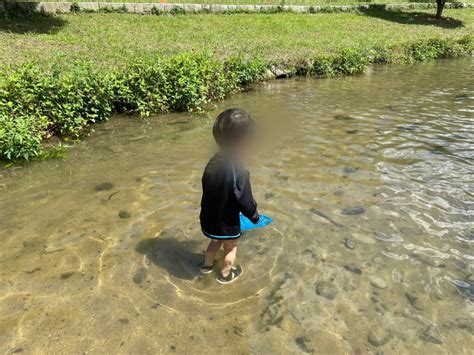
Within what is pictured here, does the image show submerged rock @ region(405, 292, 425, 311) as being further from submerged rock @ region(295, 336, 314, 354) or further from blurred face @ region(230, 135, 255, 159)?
blurred face @ region(230, 135, 255, 159)

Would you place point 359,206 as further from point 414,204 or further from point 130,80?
point 130,80

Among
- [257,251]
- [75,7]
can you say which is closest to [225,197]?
[257,251]

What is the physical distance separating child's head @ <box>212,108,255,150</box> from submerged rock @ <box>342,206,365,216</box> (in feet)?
7.82

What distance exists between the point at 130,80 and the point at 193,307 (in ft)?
23.3

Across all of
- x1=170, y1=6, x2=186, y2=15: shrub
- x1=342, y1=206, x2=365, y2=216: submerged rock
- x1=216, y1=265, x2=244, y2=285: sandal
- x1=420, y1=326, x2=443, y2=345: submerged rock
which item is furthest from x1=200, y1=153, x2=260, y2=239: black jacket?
x1=170, y1=6, x2=186, y2=15: shrub

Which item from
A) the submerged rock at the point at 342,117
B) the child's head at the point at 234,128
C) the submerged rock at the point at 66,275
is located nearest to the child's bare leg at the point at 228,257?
the child's head at the point at 234,128

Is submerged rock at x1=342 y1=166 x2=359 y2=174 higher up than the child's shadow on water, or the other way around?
submerged rock at x1=342 y1=166 x2=359 y2=174

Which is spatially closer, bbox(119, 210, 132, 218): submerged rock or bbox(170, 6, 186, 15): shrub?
bbox(119, 210, 132, 218): submerged rock

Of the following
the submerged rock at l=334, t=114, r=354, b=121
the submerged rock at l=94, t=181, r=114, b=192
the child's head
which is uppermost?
the child's head

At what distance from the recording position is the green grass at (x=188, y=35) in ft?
42.4

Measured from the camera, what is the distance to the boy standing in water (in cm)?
346

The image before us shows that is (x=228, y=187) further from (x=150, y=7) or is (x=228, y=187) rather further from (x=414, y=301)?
(x=150, y=7)

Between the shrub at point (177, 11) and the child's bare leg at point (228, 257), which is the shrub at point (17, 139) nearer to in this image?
the child's bare leg at point (228, 257)

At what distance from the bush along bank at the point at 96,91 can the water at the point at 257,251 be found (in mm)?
647
